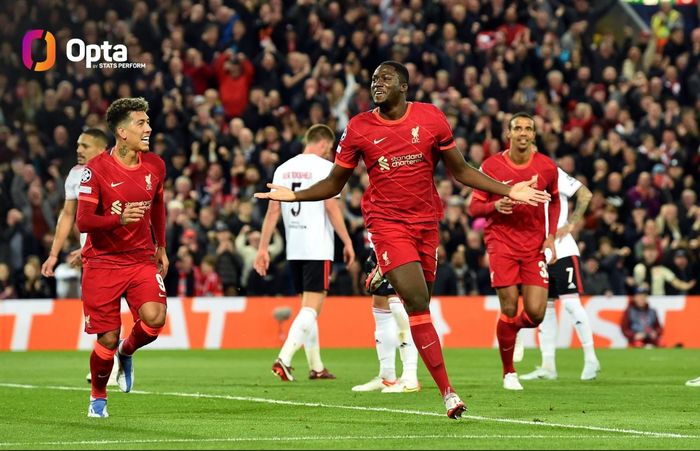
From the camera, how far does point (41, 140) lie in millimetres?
25172

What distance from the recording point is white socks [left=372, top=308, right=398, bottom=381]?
1388 cm

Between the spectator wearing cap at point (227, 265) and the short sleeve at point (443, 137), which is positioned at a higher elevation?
the short sleeve at point (443, 137)

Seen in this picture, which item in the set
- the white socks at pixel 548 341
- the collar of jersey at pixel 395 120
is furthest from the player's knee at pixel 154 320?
the white socks at pixel 548 341

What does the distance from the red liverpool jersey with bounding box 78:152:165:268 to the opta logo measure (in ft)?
48.9

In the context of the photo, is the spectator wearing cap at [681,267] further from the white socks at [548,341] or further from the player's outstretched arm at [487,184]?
the player's outstretched arm at [487,184]

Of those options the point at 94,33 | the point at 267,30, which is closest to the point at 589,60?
the point at 267,30

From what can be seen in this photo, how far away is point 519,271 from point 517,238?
1.06 ft

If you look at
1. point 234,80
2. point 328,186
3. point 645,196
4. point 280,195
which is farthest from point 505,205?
point 234,80

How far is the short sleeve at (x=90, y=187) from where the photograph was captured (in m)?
10.8

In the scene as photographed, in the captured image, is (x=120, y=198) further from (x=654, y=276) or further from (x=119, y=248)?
(x=654, y=276)

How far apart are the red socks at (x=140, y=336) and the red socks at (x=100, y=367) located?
245 millimetres

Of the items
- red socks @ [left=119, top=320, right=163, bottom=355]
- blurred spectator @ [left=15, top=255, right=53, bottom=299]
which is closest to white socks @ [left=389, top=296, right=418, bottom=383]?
red socks @ [left=119, top=320, right=163, bottom=355]

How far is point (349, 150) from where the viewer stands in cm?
1105

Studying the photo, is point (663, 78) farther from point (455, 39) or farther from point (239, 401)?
point (239, 401)
